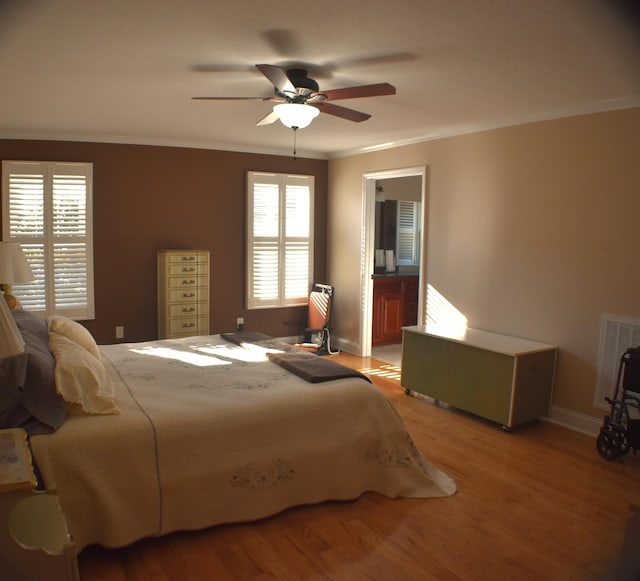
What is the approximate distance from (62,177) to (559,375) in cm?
486

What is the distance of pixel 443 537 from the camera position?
2566 millimetres

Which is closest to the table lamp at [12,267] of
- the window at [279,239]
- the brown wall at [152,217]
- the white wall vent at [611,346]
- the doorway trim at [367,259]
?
the brown wall at [152,217]

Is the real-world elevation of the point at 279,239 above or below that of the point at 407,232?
below

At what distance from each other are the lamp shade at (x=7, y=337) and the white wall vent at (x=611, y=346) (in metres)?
3.68

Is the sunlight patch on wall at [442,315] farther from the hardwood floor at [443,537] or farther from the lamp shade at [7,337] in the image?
the lamp shade at [7,337]

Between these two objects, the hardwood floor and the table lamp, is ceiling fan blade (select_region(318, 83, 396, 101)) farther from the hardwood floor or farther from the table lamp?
the table lamp

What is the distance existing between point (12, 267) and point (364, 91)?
301cm

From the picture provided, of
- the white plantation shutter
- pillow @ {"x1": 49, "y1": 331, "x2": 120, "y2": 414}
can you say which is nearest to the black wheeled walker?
pillow @ {"x1": 49, "y1": 331, "x2": 120, "y2": 414}

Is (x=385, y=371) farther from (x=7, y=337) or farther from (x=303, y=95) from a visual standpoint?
(x=7, y=337)

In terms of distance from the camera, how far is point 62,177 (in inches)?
204

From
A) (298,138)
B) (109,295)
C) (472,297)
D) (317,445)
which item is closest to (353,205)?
(298,138)

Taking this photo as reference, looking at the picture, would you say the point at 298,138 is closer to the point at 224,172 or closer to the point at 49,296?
the point at 224,172

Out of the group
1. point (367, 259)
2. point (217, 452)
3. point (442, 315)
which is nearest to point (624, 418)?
point (442, 315)

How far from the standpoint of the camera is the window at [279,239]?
618cm
